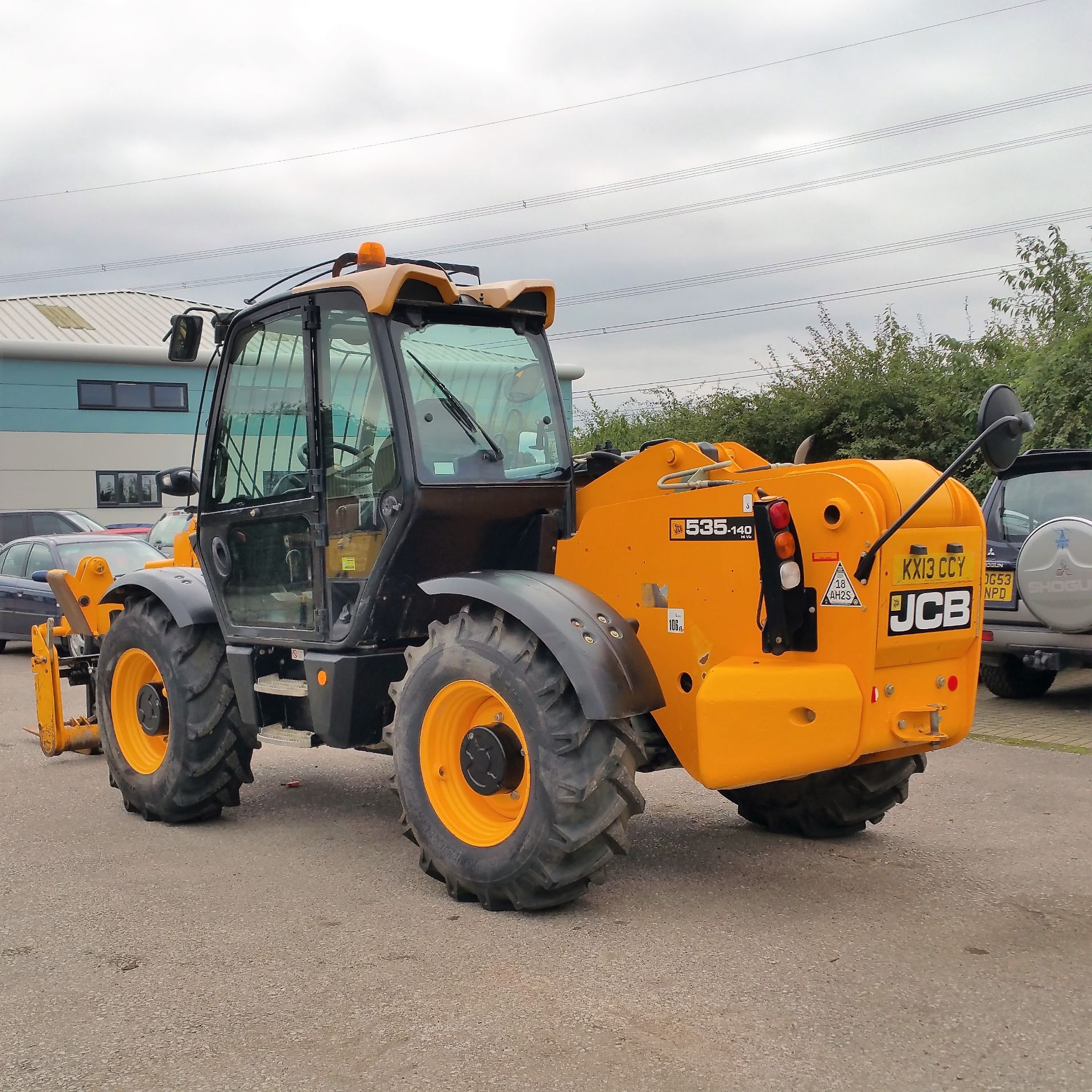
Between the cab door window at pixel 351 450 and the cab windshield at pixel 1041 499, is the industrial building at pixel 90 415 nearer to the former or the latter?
the cab windshield at pixel 1041 499

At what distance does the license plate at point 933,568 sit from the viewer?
4480 millimetres

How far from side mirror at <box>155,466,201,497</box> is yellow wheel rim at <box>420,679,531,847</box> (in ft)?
7.37

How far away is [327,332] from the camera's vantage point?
18.4ft

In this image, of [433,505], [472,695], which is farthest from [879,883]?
[433,505]

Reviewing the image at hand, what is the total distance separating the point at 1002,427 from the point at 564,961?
2.41 meters

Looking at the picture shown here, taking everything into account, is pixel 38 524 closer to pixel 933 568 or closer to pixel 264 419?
pixel 264 419

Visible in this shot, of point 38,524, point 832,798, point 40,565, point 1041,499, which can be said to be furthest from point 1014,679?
point 38,524

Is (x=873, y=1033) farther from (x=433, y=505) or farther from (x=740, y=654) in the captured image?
(x=433, y=505)

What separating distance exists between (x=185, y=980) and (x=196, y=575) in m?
2.96

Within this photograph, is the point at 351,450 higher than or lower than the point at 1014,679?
higher

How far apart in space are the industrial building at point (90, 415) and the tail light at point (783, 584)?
2775cm

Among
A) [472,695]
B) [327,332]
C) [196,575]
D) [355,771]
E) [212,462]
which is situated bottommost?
[355,771]

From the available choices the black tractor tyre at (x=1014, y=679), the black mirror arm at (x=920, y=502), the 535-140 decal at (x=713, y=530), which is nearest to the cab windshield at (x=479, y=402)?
the 535-140 decal at (x=713, y=530)

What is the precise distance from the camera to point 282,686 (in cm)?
584
